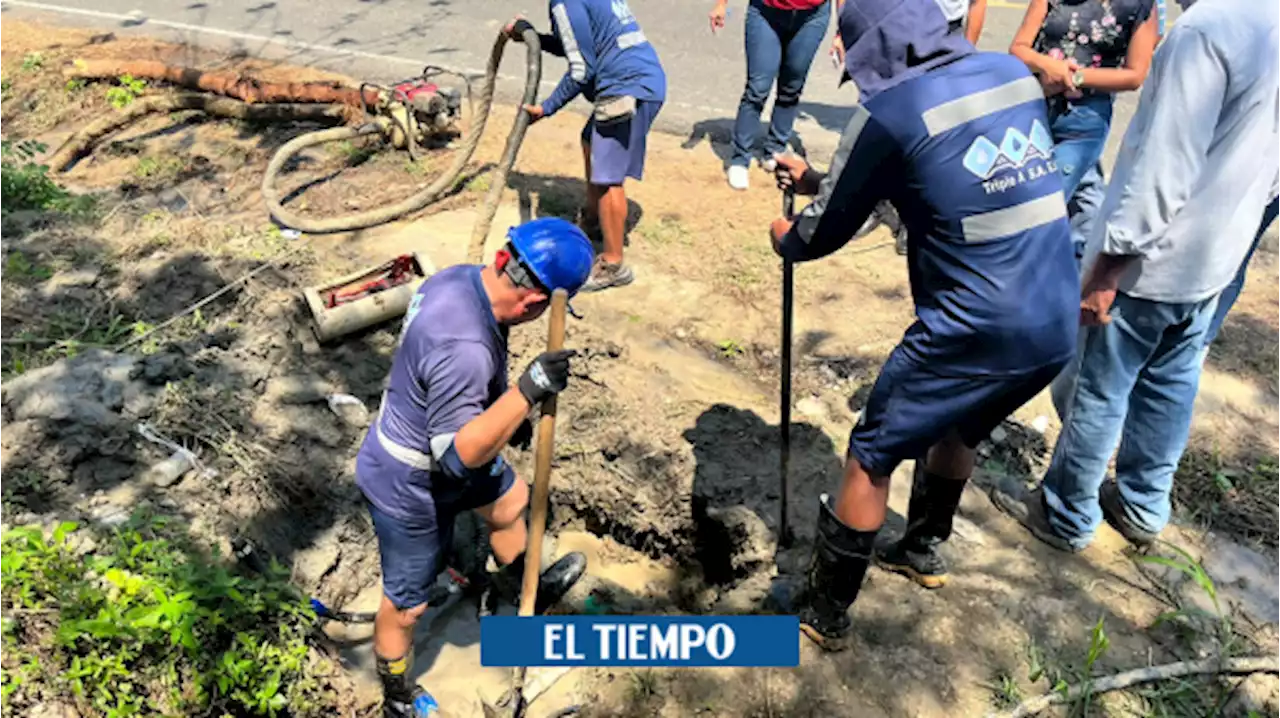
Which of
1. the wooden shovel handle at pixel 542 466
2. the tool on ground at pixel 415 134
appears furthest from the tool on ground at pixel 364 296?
the wooden shovel handle at pixel 542 466

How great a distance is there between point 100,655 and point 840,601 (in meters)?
2.42

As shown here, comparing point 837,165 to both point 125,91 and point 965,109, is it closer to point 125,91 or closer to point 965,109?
point 965,109

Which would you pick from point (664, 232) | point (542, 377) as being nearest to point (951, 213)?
point (542, 377)

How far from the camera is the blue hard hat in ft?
8.84

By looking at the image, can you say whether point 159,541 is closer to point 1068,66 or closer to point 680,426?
point 680,426

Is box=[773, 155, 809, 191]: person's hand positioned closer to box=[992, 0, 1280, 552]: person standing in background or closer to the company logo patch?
the company logo patch

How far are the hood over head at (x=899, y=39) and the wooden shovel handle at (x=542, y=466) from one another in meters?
1.11

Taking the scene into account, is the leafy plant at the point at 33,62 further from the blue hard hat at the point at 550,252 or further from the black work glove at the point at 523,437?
the blue hard hat at the point at 550,252

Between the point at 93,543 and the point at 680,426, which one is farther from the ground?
the point at 93,543

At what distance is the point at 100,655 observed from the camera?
9.65 ft

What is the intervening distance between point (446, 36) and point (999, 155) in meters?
7.88

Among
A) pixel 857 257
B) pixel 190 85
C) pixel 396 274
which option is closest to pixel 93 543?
pixel 396 274

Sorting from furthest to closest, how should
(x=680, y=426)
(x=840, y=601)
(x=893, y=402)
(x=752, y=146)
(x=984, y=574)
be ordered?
(x=752, y=146), (x=680, y=426), (x=984, y=574), (x=840, y=601), (x=893, y=402)

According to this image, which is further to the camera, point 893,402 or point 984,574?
point 984,574
